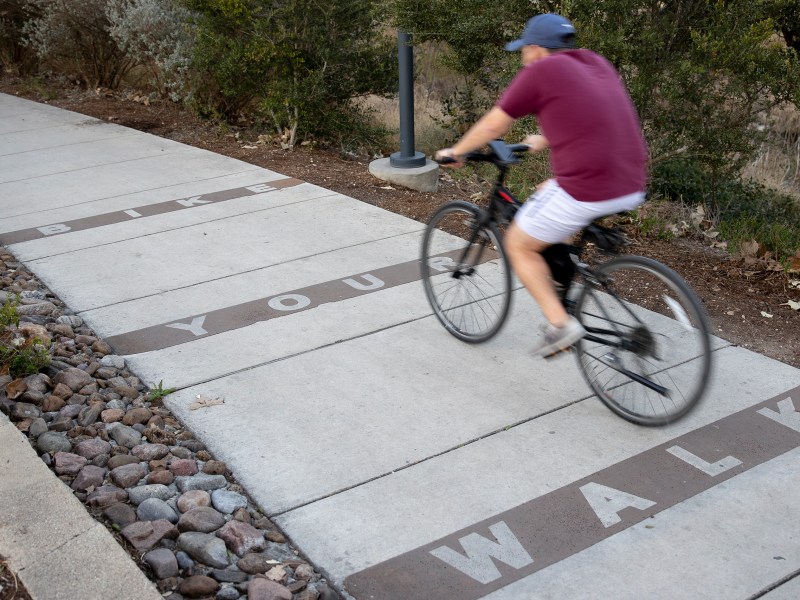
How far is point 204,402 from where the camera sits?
451 cm

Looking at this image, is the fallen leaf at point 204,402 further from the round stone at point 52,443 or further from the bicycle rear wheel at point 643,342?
the bicycle rear wheel at point 643,342

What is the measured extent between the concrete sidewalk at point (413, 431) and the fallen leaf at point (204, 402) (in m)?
0.06

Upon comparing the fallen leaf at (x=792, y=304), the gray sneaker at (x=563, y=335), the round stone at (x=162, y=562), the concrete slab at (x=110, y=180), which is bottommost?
the concrete slab at (x=110, y=180)

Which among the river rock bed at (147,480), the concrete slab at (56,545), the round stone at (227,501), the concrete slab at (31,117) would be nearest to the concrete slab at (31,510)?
the concrete slab at (56,545)

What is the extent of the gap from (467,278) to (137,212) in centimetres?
386

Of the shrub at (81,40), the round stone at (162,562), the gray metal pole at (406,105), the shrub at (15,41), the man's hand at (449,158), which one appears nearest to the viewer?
the round stone at (162,562)

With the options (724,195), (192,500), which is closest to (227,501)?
Answer: (192,500)

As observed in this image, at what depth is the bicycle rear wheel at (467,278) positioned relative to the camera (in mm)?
4941

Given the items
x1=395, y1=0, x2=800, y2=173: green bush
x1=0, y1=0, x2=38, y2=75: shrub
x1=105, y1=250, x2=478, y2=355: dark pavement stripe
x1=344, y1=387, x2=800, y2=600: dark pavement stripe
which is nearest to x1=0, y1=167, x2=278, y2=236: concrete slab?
x1=105, y1=250, x2=478, y2=355: dark pavement stripe

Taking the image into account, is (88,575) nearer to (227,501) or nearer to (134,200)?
(227,501)

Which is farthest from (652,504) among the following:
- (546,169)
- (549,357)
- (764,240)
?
(546,169)

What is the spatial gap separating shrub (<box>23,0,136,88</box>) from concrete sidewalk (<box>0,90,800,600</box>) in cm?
714

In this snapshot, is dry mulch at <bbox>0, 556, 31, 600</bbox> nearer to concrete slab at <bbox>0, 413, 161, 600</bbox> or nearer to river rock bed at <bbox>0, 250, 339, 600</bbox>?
concrete slab at <bbox>0, 413, 161, 600</bbox>

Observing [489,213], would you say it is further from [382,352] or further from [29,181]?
[29,181]
